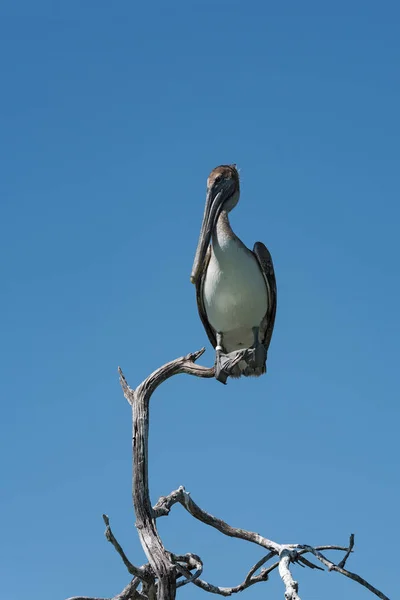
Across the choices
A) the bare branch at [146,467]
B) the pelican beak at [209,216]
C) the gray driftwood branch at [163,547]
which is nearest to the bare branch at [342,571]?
the gray driftwood branch at [163,547]

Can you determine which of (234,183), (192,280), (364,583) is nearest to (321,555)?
(364,583)

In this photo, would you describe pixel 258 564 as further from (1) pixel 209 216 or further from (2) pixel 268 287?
(1) pixel 209 216

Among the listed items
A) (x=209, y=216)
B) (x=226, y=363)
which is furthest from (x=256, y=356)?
(x=209, y=216)

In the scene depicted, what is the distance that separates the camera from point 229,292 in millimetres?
7371

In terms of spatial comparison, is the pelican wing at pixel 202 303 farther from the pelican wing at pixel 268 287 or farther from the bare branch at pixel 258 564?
the bare branch at pixel 258 564

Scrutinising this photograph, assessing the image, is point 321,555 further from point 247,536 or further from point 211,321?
point 211,321

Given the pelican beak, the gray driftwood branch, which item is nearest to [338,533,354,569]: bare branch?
the gray driftwood branch

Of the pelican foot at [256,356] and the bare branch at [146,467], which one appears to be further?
the pelican foot at [256,356]

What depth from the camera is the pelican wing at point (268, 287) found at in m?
7.88

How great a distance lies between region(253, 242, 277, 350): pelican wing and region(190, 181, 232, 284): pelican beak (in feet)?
1.74

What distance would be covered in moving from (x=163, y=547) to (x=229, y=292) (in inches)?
84.7

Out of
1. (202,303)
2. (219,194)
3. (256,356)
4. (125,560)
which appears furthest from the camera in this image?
(219,194)

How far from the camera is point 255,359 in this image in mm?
7527

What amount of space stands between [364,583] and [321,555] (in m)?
0.42
